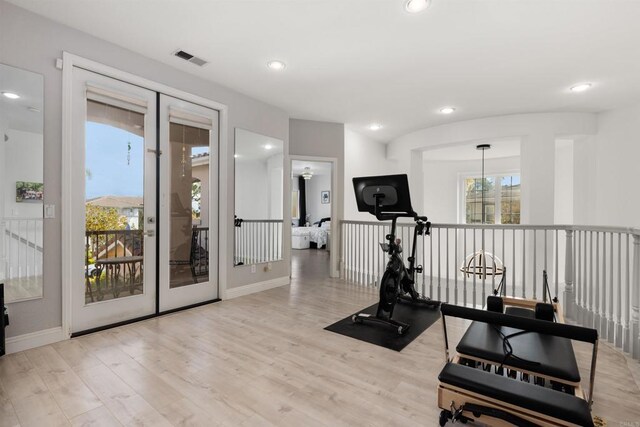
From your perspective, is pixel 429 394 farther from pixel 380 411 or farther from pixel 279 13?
pixel 279 13

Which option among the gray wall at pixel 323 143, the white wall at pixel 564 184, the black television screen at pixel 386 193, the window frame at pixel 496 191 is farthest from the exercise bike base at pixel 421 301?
the window frame at pixel 496 191

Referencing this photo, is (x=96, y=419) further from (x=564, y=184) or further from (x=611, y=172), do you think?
(x=564, y=184)

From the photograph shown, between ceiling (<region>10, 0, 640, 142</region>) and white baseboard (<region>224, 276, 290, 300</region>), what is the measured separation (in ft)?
8.36

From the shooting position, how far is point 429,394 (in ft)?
6.12

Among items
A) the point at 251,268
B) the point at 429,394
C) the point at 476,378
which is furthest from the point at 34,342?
the point at 476,378

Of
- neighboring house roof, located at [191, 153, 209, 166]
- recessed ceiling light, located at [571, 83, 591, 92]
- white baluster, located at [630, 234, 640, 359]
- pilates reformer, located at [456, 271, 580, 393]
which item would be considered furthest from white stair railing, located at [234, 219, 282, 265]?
recessed ceiling light, located at [571, 83, 591, 92]

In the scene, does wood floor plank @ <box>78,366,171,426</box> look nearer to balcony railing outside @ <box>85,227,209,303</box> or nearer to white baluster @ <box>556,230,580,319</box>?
balcony railing outside @ <box>85,227,209,303</box>

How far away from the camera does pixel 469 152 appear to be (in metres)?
7.06

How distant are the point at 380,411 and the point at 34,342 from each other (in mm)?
2692

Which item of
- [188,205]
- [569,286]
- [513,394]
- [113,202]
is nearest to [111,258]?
[113,202]

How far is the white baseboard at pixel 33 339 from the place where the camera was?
231cm

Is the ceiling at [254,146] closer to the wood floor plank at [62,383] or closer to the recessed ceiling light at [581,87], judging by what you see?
the wood floor plank at [62,383]

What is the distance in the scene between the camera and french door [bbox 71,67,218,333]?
270 cm

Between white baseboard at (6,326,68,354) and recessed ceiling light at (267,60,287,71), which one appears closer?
white baseboard at (6,326,68,354)
